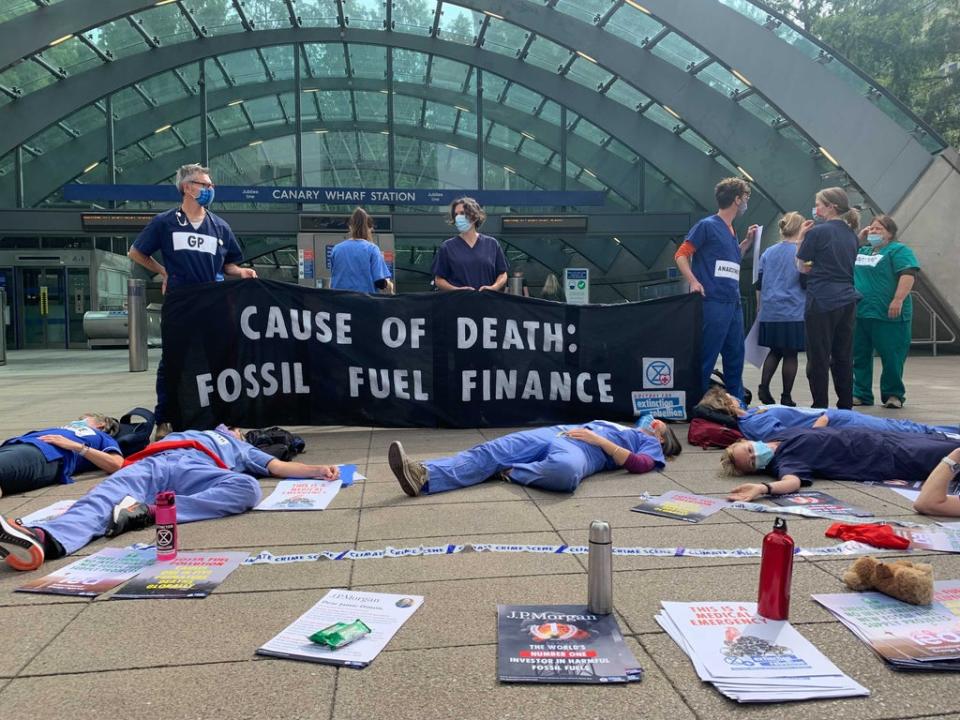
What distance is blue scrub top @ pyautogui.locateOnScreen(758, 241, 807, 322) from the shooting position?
7.49 metres

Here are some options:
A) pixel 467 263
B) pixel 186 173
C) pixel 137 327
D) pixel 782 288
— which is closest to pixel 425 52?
pixel 137 327

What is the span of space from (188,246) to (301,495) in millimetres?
2897

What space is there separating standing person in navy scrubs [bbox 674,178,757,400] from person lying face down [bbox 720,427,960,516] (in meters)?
2.40

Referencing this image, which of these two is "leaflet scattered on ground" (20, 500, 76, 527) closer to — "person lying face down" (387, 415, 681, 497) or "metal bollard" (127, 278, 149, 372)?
"person lying face down" (387, 415, 681, 497)

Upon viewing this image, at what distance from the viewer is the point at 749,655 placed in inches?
85.5

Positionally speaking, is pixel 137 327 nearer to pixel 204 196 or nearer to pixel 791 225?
pixel 204 196

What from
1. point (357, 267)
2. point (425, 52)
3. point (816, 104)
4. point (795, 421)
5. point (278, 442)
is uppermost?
point (425, 52)

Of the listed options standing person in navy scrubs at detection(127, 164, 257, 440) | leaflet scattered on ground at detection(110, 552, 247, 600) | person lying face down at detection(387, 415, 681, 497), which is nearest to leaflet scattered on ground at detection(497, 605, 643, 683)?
leaflet scattered on ground at detection(110, 552, 247, 600)

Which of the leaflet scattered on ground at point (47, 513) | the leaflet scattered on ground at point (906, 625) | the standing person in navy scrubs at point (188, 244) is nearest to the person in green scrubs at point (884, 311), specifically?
the leaflet scattered on ground at point (906, 625)

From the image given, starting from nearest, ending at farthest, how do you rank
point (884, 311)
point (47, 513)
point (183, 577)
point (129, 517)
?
point (183, 577) < point (129, 517) < point (47, 513) < point (884, 311)

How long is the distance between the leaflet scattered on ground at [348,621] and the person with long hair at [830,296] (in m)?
5.45

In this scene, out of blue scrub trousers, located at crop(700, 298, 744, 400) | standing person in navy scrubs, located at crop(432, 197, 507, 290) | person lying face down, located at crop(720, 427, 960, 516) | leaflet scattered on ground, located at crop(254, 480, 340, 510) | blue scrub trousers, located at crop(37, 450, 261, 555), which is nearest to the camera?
blue scrub trousers, located at crop(37, 450, 261, 555)

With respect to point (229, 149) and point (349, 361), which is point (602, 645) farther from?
point (229, 149)

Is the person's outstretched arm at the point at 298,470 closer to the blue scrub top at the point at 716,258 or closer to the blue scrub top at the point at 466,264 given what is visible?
the blue scrub top at the point at 466,264
